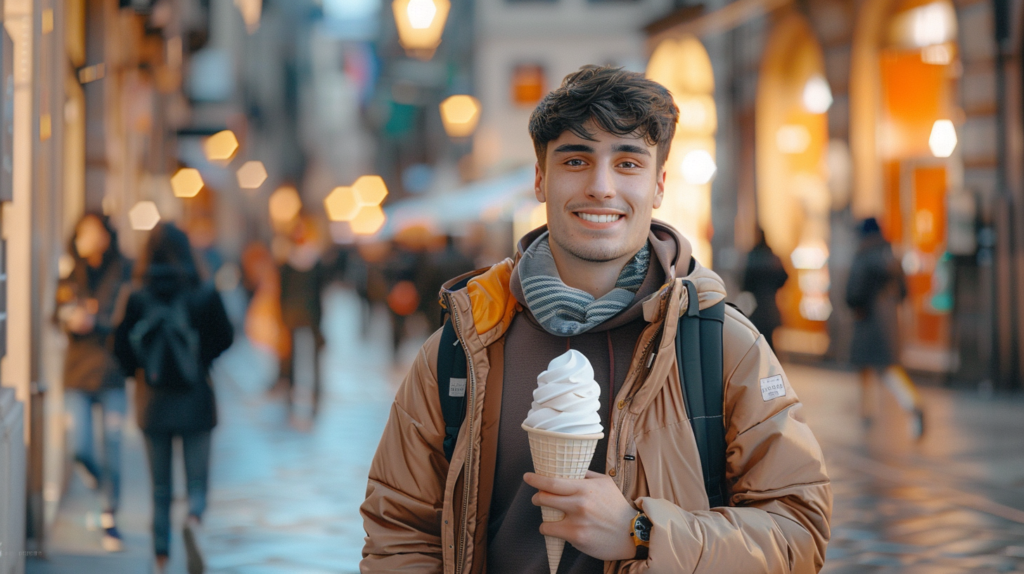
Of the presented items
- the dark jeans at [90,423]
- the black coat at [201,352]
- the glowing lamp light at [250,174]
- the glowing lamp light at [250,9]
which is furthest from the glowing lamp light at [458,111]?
the glowing lamp light at [250,174]

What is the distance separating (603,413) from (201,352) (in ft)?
14.0

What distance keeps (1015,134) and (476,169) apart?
33654mm

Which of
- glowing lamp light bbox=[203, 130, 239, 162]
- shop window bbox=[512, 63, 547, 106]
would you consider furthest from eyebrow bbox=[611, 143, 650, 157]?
shop window bbox=[512, 63, 547, 106]

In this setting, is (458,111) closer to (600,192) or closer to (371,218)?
(600,192)

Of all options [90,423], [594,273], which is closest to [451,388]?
[594,273]

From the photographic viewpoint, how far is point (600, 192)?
237 cm

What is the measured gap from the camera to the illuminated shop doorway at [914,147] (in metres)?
14.2

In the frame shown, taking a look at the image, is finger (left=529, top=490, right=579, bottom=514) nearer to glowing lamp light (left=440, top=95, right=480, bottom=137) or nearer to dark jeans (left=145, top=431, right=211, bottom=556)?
→ dark jeans (left=145, top=431, right=211, bottom=556)

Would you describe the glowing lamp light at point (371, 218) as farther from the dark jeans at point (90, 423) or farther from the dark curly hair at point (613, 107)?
the dark curly hair at point (613, 107)

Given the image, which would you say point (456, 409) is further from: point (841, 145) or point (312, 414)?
point (841, 145)

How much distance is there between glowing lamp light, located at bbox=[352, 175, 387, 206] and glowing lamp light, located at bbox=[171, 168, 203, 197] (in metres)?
21.3

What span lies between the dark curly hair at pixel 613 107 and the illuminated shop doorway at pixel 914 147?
1216 cm

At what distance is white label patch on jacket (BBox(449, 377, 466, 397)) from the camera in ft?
8.18

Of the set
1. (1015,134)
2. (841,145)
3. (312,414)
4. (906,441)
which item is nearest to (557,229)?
(906,441)
